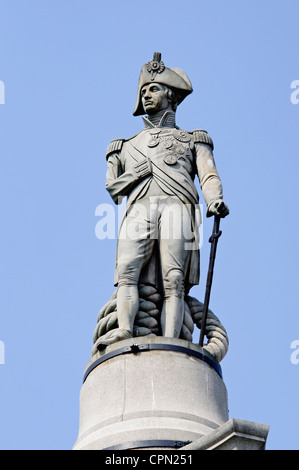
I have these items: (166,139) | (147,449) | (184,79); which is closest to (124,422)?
(147,449)

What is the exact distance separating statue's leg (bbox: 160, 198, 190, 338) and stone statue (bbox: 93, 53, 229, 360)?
15 mm

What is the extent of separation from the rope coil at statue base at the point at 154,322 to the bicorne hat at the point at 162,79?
3970 mm

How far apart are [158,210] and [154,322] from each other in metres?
1.88

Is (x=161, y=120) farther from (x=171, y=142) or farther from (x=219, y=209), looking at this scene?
(x=219, y=209)

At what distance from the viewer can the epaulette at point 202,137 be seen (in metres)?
17.8

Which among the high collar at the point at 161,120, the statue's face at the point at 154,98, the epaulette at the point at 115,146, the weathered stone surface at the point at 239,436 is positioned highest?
the statue's face at the point at 154,98

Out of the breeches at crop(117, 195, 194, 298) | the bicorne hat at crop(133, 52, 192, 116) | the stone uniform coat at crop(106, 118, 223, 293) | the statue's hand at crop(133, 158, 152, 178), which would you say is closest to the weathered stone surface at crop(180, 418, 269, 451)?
the breeches at crop(117, 195, 194, 298)

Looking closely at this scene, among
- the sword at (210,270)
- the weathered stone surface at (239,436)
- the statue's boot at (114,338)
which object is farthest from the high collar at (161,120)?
the weathered stone surface at (239,436)

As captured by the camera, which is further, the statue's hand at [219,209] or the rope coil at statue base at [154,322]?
the statue's hand at [219,209]

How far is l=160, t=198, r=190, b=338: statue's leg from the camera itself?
15695 millimetres

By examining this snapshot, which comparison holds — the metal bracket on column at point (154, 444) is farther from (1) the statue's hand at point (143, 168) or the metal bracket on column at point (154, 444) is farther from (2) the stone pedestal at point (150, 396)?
(1) the statue's hand at point (143, 168)

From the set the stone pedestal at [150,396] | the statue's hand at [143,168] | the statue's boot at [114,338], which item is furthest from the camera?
the statue's hand at [143,168]
